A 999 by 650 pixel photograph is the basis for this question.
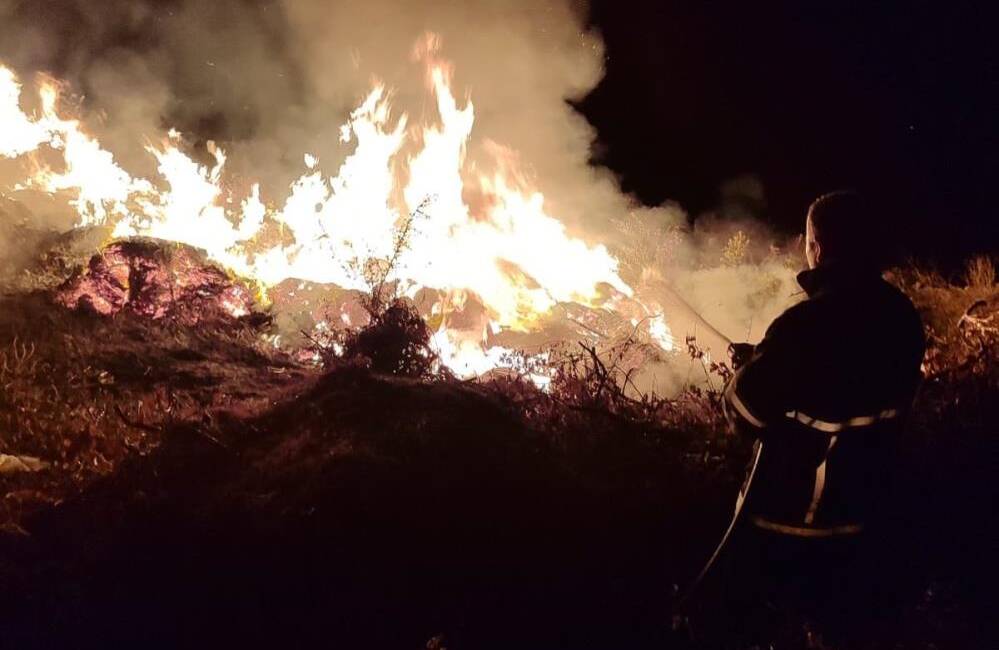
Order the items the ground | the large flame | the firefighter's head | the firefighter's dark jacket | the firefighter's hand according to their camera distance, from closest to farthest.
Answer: the firefighter's dark jacket
the firefighter's head
the firefighter's hand
the ground
the large flame

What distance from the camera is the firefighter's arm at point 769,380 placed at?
2348 millimetres

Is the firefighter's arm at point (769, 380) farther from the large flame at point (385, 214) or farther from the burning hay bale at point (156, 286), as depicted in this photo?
the burning hay bale at point (156, 286)

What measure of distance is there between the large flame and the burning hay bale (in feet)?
2.09

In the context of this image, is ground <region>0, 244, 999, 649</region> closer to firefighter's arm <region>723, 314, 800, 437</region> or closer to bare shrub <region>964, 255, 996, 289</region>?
bare shrub <region>964, 255, 996, 289</region>

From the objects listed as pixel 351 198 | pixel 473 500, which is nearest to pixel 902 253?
pixel 473 500

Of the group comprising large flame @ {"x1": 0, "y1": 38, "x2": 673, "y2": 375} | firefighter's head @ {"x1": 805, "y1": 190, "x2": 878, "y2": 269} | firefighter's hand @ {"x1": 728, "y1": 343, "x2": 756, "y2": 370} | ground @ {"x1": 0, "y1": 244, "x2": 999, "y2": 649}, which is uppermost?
large flame @ {"x1": 0, "y1": 38, "x2": 673, "y2": 375}

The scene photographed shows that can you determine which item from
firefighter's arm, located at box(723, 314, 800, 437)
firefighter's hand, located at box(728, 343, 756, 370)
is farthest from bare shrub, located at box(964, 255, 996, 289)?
firefighter's arm, located at box(723, 314, 800, 437)

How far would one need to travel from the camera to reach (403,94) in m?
9.95

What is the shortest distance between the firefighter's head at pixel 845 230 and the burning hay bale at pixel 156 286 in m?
7.74

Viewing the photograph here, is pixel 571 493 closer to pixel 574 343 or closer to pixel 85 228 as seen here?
pixel 574 343

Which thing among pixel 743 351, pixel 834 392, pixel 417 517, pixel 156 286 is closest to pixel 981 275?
pixel 743 351

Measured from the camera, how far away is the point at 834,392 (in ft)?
7.68

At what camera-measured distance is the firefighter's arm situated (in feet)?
7.70

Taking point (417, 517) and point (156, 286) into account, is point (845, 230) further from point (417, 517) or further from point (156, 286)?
point (156, 286)
